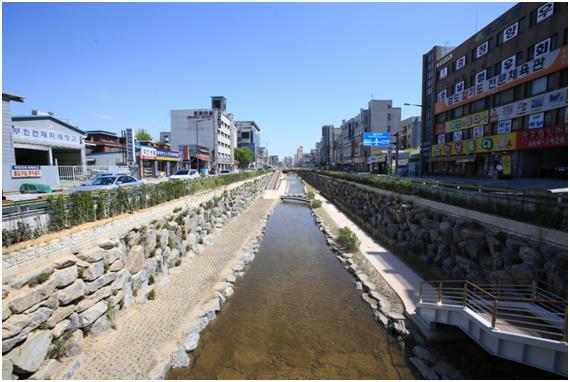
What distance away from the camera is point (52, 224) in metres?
9.83

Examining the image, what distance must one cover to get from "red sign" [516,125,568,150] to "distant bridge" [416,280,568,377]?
25360 millimetres

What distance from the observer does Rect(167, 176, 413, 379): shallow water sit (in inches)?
373

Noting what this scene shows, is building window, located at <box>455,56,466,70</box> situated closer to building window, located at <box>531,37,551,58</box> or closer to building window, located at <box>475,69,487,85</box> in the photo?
building window, located at <box>475,69,487,85</box>

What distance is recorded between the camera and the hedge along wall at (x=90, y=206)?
8836 millimetres

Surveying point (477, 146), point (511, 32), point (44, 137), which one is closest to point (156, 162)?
point (44, 137)

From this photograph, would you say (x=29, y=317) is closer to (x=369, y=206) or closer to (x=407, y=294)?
(x=407, y=294)

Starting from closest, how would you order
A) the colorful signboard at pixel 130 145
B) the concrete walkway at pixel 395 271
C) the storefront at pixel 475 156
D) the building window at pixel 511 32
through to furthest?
1. the concrete walkway at pixel 395 271
2. the building window at pixel 511 32
3. the storefront at pixel 475 156
4. the colorful signboard at pixel 130 145

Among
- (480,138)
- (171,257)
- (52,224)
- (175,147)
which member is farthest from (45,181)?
(175,147)

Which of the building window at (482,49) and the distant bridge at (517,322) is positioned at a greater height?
the building window at (482,49)

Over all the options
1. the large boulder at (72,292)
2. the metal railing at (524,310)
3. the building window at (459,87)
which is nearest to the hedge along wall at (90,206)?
the large boulder at (72,292)

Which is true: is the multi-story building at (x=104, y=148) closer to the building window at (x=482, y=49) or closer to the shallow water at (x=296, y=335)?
the shallow water at (x=296, y=335)

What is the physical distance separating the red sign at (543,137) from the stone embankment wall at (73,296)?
35.2 meters

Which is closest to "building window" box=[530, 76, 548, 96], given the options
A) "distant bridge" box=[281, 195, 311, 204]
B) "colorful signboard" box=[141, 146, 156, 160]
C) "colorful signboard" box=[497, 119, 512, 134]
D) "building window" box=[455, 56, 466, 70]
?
"colorful signboard" box=[497, 119, 512, 134]

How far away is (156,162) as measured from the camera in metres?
49.9
